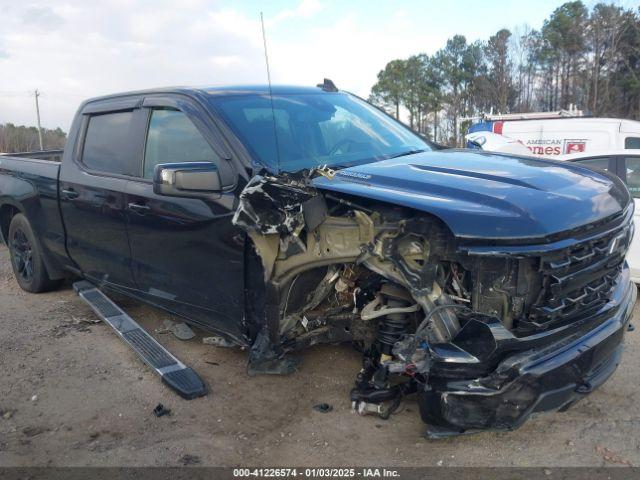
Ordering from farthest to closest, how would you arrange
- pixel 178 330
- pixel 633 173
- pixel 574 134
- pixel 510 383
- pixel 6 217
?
pixel 574 134, pixel 6 217, pixel 633 173, pixel 178 330, pixel 510 383

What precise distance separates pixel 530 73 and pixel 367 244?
3615 centimetres

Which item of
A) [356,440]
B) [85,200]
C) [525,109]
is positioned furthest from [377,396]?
[525,109]

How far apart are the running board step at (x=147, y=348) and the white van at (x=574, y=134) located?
35.9ft

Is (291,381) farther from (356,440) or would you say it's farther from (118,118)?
(118,118)

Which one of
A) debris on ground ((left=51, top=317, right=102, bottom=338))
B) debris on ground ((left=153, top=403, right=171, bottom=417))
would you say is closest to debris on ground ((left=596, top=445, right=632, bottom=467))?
debris on ground ((left=153, top=403, right=171, bottom=417))

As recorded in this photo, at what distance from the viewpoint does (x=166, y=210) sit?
12.7 ft

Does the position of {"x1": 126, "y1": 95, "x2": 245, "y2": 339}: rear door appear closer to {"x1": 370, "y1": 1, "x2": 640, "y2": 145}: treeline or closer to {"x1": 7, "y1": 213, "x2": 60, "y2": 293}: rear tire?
{"x1": 7, "y1": 213, "x2": 60, "y2": 293}: rear tire

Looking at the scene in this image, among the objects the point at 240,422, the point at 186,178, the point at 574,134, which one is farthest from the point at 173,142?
the point at 574,134

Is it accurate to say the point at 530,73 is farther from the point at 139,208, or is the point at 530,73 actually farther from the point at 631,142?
the point at 139,208

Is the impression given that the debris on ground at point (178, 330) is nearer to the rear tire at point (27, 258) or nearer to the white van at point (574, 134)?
the rear tire at point (27, 258)

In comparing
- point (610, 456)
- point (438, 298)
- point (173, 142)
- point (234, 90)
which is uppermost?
point (234, 90)

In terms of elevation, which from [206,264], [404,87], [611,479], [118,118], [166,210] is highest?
[404,87]

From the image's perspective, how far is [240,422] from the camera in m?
3.37

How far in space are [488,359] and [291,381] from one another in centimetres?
165
